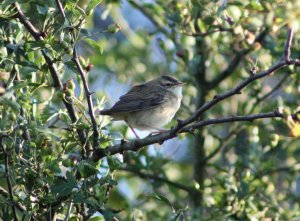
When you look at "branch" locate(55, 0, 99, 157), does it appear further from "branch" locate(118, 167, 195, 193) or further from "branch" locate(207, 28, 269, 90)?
"branch" locate(207, 28, 269, 90)

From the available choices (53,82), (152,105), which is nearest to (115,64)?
(152,105)

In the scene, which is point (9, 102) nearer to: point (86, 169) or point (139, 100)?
point (86, 169)

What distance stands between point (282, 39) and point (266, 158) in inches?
48.3

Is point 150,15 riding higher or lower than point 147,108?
higher

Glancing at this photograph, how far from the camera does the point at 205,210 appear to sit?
6.20 m

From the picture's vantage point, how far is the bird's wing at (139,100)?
6398 mm

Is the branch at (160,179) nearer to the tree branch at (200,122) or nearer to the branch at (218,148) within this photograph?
Answer: the branch at (218,148)

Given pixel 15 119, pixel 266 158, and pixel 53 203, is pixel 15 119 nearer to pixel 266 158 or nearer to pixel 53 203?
pixel 53 203

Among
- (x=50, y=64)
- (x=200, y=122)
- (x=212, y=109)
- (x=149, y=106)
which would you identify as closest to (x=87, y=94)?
(x=50, y=64)

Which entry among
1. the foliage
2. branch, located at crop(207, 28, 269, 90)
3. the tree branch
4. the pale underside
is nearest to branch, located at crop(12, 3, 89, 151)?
the foliage

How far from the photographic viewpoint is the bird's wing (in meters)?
6.40

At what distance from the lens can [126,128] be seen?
5.96 m

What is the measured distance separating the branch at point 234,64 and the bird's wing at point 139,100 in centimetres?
60

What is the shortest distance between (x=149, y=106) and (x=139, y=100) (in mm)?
121
